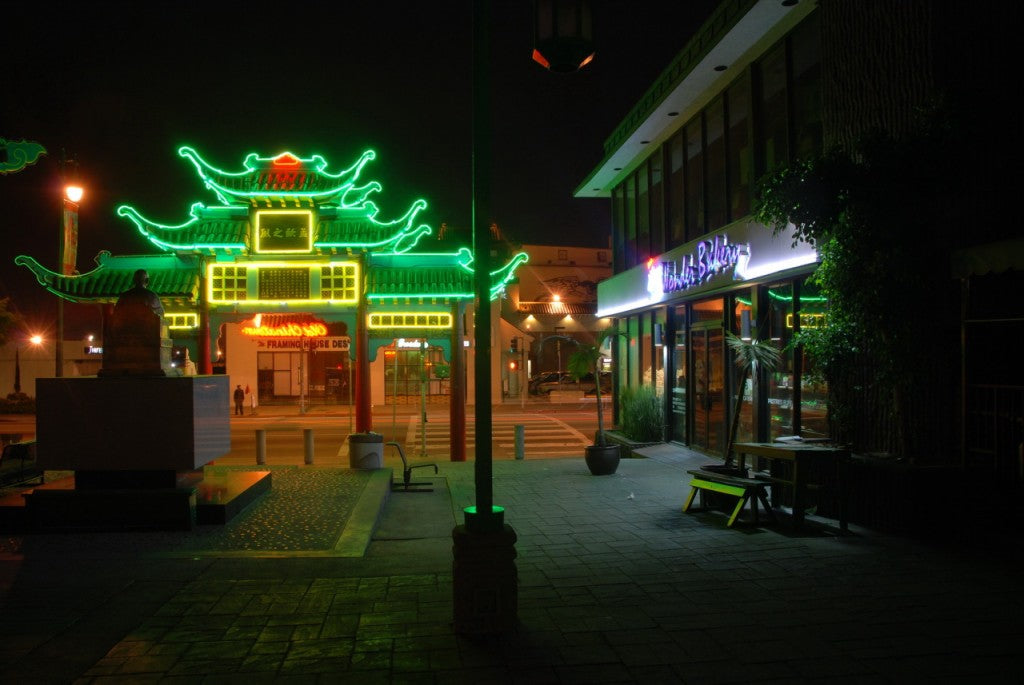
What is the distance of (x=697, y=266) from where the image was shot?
14188mm

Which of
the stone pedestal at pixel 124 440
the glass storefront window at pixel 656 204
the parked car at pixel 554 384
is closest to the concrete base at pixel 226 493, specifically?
the stone pedestal at pixel 124 440

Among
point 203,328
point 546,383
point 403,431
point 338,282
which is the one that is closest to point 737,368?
point 338,282

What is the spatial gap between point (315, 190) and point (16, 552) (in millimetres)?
8838

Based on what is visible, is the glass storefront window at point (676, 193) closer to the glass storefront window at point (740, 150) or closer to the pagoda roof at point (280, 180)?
the glass storefront window at point (740, 150)

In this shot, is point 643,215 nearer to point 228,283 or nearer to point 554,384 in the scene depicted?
point 228,283

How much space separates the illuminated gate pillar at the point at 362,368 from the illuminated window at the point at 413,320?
0.36 meters

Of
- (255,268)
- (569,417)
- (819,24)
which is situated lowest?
(569,417)

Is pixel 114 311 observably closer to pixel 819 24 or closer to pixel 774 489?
pixel 774 489

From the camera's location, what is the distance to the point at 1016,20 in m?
7.84

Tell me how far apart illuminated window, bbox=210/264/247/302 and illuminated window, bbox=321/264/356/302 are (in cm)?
161

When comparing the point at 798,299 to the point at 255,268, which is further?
the point at 255,268

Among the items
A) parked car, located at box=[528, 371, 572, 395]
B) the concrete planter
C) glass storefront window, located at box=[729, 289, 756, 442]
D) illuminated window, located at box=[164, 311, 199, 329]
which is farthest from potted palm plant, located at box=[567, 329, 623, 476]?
parked car, located at box=[528, 371, 572, 395]

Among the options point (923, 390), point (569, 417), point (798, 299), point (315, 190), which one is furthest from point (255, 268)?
point (569, 417)

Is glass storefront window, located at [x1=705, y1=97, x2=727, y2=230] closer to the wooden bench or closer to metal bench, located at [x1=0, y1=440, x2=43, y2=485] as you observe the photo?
the wooden bench
